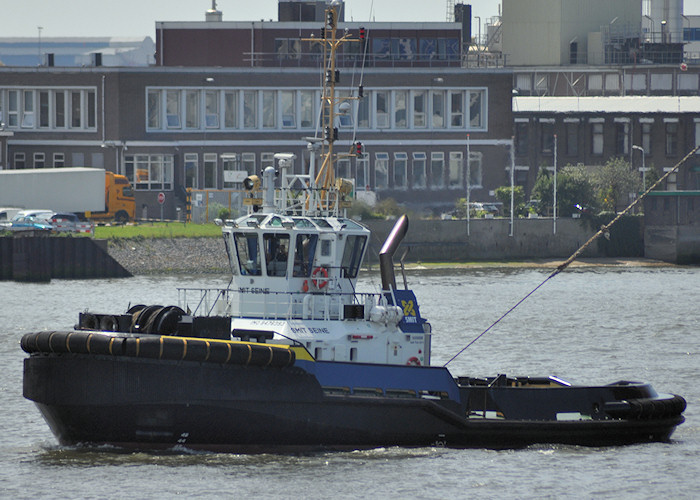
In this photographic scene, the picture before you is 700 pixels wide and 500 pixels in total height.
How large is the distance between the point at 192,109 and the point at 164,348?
57931 millimetres

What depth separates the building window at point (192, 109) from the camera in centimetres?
7769

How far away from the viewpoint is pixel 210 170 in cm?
7800

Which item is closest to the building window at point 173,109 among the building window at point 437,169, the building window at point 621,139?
the building window at point 437,169

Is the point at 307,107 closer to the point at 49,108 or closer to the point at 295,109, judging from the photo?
the point at 295,109

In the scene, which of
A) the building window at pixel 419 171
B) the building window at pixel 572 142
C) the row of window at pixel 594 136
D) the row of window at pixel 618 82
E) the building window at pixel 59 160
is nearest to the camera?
the building window at pixel 59 160

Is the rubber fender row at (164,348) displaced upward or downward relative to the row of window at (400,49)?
downward

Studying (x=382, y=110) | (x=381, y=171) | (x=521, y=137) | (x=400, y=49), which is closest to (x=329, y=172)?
(x=381, y=171)

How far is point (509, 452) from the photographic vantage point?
23.7 metres

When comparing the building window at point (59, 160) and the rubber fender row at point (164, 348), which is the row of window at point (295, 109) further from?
the rubber fender row at point (164, 348)

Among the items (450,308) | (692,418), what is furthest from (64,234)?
(692,418)

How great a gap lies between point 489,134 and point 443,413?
5966 cm

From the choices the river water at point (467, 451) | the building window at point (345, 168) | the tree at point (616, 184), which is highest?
the building window at point (345, 168)

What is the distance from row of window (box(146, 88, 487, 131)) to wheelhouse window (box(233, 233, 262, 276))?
52.4 meters

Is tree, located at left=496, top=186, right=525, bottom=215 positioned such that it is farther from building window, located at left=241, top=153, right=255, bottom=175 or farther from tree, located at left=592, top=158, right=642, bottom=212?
building window, located at left=241, top=153, right=255, bottom=175
